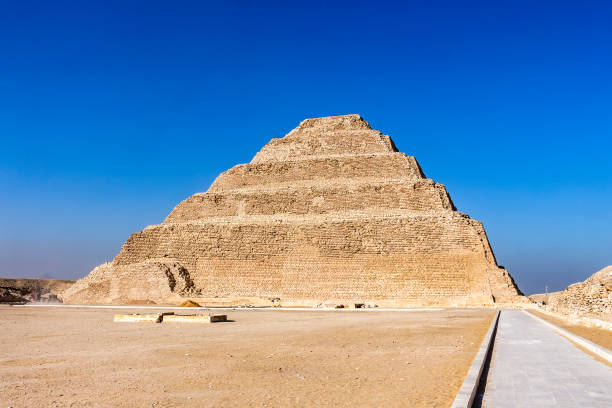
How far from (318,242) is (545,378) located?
35.6 meters

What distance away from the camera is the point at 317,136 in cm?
5491

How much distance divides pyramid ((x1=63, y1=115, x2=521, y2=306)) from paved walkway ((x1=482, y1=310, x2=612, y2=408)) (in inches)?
1062

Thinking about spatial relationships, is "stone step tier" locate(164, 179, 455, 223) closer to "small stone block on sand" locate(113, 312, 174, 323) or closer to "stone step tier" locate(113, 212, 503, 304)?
"stone step tier" locate(113, 212, 503, 304)

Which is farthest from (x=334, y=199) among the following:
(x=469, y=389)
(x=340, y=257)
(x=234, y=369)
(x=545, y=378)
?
(x=469, y=389)

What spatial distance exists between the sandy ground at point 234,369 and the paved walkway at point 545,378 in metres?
0.56

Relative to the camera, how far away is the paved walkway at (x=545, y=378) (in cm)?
589

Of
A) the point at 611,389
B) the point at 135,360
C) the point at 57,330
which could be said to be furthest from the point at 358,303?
the point at 611,389

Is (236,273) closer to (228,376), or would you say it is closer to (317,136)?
(317,136)

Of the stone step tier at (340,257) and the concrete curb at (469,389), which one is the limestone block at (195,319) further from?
the stone step tier at (340,257)

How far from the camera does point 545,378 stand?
23.7 ft

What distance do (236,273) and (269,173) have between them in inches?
482

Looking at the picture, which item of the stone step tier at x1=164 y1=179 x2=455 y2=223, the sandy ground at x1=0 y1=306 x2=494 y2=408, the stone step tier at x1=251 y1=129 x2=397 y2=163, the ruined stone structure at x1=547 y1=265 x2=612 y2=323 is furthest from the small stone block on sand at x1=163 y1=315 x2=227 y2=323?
the stone step tier at x1=251 y1=129 x2=397 y2=163

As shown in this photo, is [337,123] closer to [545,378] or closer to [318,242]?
[318,242]

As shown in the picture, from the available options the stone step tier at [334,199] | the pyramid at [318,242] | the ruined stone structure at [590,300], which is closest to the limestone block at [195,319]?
the ruined stone structure at [590,300]
